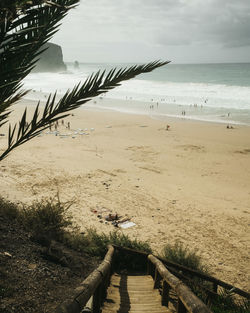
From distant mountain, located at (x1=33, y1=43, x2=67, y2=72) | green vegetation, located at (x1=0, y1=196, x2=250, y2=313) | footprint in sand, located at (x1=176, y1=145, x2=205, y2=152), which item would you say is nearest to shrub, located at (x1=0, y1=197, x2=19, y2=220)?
green vegetation, located at (x1=0, y1=196, x2=250, y2=313)

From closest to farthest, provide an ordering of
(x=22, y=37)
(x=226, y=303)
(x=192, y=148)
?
(x=22, y=37) < (x=226, y=303) < (x=192, y=148)

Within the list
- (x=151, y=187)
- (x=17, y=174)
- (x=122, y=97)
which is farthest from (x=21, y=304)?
(x=122, y=97)

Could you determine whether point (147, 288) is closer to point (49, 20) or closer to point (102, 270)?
point (102, 270)

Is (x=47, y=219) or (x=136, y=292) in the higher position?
(x=47, y=219)

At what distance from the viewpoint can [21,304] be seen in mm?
3492

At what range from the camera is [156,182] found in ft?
35.9

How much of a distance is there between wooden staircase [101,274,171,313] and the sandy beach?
6.26ft

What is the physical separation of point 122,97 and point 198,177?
86.1ft

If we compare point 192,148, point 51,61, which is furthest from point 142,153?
point 51,61

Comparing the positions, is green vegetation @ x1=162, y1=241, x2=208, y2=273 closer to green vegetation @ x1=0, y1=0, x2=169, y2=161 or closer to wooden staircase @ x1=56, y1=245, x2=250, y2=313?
wooden staircase @ x1=56, y1=245, x2=250, y2=313

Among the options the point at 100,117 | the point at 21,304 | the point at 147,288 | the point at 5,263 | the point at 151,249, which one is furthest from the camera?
the point at 100,117

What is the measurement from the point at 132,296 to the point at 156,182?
690 cm

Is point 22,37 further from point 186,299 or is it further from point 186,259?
point 186,259

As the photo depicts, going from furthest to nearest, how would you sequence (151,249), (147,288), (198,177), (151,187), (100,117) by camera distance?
(100,117), (198,177), (151,187), (151,249), (147,288)
